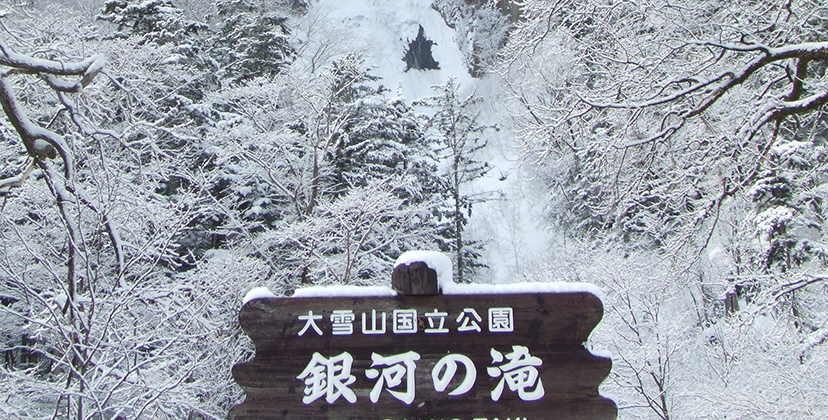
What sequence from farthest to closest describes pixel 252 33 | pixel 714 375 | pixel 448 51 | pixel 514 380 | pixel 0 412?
pixel 448 51
pixel 252 33
pixel 714 375
pixel 0 412
pixel 514 380

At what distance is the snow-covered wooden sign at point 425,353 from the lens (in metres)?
1.75

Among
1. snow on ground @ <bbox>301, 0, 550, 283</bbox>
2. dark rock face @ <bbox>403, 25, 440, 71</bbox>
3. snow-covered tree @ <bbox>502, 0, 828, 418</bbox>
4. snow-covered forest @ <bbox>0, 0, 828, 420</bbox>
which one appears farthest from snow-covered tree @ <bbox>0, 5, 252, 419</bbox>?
dark rock face @ <bbox>403, 25, 440, 71</bbox>

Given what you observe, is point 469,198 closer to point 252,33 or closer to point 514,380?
point 252,33

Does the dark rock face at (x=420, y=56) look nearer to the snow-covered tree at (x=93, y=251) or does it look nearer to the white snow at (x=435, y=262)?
the snow-covered tree at (x=93, y=251)

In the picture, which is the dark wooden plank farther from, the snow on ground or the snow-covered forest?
the snow on ground

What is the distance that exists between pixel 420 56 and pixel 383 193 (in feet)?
80.2

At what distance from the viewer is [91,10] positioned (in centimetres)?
2322

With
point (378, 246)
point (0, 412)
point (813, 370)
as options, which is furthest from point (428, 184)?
point (0, 412)

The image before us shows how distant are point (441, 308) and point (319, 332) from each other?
38cm

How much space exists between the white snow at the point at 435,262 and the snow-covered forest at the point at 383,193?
207 centimetres

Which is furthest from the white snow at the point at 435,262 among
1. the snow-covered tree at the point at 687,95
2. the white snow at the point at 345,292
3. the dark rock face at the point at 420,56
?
the dark rock face at the point at 420,56

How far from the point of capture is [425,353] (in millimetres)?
1775

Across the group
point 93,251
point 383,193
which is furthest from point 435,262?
point 383,193

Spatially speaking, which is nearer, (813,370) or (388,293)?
(388,293)
